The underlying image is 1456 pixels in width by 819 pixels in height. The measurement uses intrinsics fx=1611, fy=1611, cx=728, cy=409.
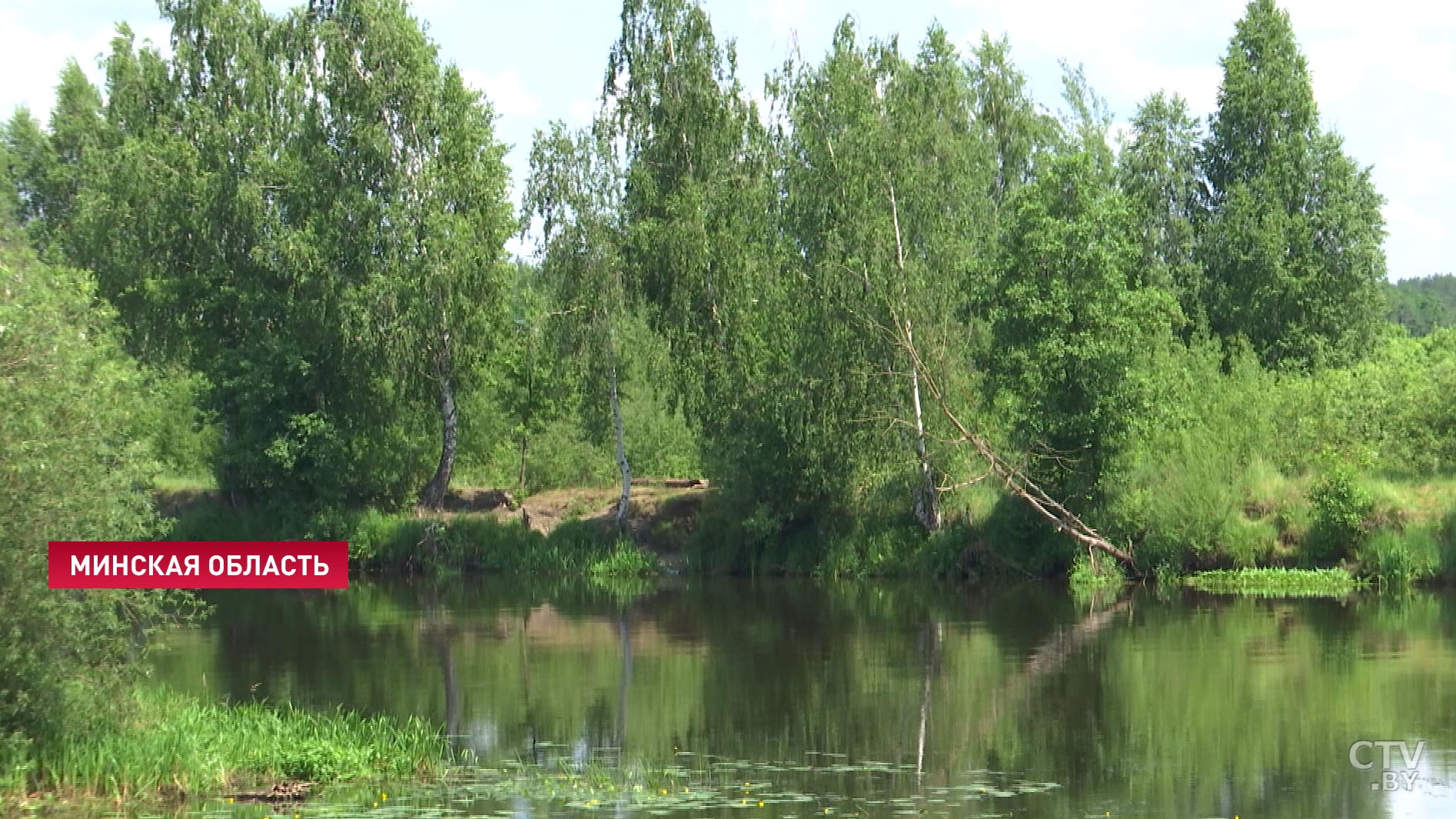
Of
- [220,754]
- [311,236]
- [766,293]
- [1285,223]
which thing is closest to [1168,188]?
[1285,223]

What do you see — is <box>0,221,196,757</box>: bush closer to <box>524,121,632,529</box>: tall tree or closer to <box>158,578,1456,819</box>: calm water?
<box>158,578,1456,819</box>: calm water

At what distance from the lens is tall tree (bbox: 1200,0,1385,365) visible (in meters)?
53.7

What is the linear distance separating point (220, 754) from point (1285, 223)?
147 feet

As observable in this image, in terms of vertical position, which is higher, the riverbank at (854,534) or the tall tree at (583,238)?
the tall tree at (583,238)

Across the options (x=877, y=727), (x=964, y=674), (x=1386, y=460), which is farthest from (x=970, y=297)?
(x=877, y=727)

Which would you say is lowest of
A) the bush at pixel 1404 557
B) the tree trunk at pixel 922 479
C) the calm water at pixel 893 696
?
the calm water at pixel 893 696

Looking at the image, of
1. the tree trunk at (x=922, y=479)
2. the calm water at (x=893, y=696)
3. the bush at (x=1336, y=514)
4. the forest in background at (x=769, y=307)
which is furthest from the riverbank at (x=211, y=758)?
the bush at (x=1336, y=514)

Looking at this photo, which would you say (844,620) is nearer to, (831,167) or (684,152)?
→ (831,167)

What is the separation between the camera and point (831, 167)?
41.8m

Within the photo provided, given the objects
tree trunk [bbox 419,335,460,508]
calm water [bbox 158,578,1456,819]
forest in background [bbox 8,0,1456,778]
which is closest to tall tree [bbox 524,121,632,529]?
forest in background [bbox 8,0,1456,778]

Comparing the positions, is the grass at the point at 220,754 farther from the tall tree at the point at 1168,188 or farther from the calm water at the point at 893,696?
the tall tree at the point at 1168,188

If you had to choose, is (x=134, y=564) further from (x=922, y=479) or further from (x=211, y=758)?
(x=922, y=479)

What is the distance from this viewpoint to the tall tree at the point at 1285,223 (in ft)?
176

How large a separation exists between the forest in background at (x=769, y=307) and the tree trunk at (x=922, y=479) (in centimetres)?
13
